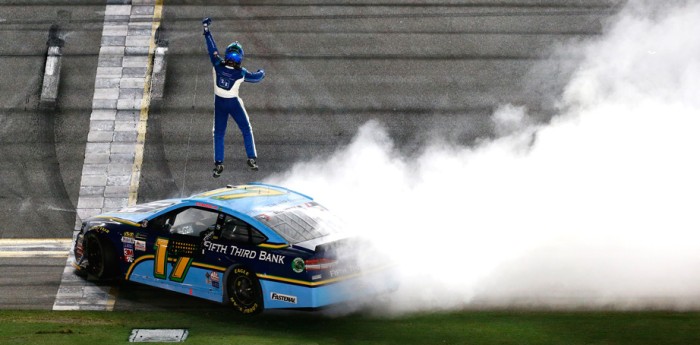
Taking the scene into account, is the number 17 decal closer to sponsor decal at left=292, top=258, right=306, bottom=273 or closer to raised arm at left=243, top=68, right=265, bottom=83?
sponsor decal at left=292, top=258, right=306, bottom=273

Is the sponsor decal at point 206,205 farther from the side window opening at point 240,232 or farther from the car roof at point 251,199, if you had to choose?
the side window opening at point 240,232

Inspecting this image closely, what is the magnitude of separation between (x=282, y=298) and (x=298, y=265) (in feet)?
1.30

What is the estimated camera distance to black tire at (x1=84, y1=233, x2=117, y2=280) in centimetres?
1382

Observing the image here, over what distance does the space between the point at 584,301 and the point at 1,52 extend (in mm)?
11521

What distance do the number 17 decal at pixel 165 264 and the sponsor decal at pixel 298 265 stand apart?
4.84 feet

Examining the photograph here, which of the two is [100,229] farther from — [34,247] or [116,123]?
[116,123]

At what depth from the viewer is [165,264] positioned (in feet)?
43.5

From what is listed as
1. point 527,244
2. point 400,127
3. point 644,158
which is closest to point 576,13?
point 400,127

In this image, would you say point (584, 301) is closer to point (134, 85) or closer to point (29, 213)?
point (29, 213)

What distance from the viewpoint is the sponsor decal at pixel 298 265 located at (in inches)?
477

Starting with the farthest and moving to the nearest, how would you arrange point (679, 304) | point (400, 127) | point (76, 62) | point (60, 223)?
point (76, 62)
point (400, 127)
point (60, 223)
point (679, 304)

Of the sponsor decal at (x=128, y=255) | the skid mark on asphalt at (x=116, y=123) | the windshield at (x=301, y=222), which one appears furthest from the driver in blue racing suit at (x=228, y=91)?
the sponsor decal at (x=128, y=255)

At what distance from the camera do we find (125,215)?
1393 cm

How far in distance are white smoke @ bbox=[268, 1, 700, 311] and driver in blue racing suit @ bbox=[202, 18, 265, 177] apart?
1.01 meters
